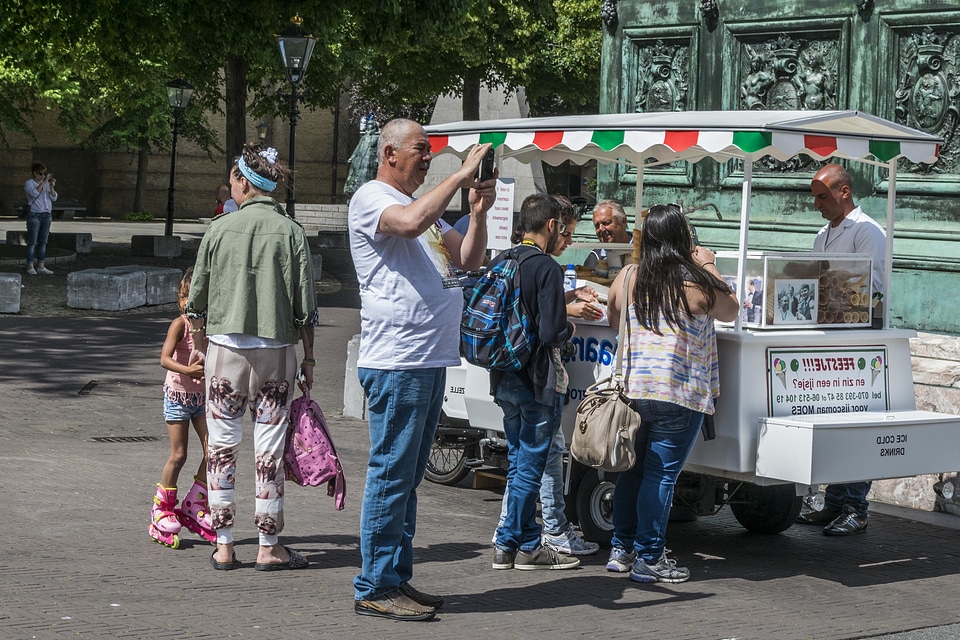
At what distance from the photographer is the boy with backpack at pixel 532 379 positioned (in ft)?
21.6

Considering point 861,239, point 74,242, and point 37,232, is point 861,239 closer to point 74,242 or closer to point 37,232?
point 37,232

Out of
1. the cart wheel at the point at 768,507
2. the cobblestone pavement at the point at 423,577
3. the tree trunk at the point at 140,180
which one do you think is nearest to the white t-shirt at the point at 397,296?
the cobblestone pavement at the point at 423,577

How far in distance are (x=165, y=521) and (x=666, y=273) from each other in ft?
9.12

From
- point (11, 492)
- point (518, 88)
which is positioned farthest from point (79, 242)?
point (11, 492)

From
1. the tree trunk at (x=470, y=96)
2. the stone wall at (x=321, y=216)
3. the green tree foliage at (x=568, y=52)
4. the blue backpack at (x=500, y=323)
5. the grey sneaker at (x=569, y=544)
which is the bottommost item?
the grey sneaker at (x=569, y=544)

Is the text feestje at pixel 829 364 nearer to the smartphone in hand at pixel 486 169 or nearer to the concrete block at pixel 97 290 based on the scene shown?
the smartphone in hand at pixel 486 169

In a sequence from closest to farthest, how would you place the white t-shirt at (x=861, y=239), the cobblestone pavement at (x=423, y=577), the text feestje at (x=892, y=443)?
the cobblestone pavement at (x=423, y=577), the text feestje at (x=892, y=443), the white t-shirt at (x=861, y=239)

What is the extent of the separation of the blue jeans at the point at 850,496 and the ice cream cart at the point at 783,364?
1.03 ft

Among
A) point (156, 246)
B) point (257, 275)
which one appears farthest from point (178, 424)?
point (156, 246)

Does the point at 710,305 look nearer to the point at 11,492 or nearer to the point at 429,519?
the point at 429,519

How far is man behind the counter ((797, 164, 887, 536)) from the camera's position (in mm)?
8062

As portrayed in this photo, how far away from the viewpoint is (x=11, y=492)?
8.30 m

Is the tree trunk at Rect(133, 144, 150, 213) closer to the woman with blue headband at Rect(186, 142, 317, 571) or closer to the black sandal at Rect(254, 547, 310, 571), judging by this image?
the woman with blue headband at Rect(186, 142, 317, 571)

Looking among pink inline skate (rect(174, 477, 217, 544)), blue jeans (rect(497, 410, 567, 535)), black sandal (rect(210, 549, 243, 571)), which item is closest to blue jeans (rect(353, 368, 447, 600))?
black sandal (rect(210, 549, 243, 571))
